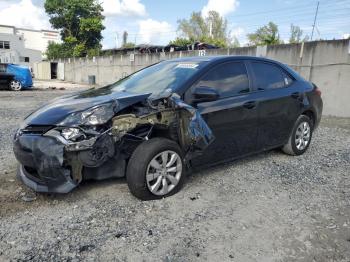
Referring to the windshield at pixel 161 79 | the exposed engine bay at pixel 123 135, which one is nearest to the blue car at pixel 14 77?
the windshield at pixel 161 79

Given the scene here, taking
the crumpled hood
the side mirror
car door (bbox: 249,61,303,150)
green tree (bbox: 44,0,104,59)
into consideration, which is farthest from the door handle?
green tree (bbox: 44,0,104,59)

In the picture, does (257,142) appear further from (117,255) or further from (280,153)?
(117,255)

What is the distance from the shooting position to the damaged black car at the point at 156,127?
3336 mm

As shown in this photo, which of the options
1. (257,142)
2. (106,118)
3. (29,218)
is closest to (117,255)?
(29,218)

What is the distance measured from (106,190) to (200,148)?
3.91ft

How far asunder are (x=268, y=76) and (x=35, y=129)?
3233 mm

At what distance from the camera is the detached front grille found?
11.2 ft

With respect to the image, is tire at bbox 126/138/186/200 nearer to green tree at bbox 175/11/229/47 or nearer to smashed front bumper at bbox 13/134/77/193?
smashed front bumper at bbox 13/134/77/193

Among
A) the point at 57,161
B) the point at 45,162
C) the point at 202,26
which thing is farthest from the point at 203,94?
the point at 202,26

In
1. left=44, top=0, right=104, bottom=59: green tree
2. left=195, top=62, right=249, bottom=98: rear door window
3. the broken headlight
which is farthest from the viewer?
left=44, top=0, right=104, bottom=59: green tree

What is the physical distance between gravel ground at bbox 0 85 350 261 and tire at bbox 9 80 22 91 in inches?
575

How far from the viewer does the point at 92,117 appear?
3.39m

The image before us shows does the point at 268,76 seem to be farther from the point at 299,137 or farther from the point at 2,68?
the point at 2,68

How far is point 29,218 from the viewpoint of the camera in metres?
3.26
